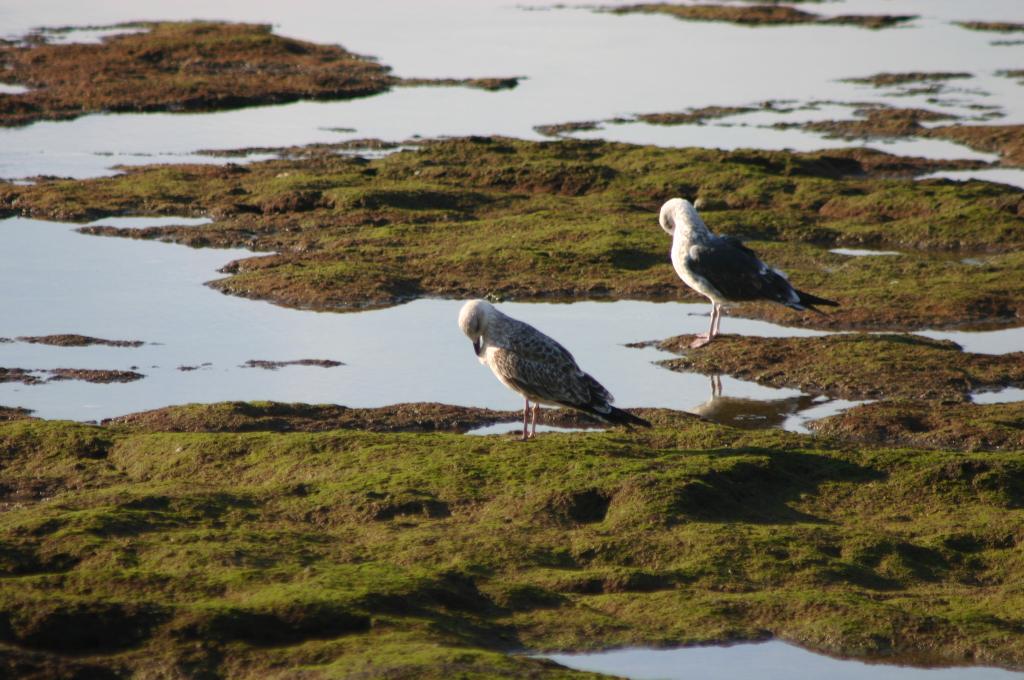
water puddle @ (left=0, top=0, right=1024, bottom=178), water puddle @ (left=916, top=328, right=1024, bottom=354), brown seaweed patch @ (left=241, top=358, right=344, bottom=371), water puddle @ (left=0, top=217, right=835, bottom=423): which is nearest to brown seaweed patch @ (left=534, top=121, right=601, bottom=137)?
water puddle @ (left=0, top=0, right=1024, bottom=178)

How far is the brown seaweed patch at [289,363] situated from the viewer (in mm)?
15523

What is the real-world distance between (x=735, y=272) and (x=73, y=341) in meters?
7.71

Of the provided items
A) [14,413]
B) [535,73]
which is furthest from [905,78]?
[14,413]

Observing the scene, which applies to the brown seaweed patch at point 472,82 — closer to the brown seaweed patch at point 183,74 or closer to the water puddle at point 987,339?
the brown seaweed patch at point 183,74

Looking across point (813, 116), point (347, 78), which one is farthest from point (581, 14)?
point (813, 116)

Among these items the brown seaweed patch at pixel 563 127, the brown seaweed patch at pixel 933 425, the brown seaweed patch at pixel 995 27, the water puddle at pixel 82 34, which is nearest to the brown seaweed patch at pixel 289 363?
the brown seaweed patch at pixel 933 425

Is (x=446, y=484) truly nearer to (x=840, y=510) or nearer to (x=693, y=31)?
(x=840, y=510)

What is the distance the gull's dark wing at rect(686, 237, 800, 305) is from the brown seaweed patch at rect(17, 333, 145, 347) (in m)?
6.62

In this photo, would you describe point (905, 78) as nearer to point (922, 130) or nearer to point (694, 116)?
point (922, 130)

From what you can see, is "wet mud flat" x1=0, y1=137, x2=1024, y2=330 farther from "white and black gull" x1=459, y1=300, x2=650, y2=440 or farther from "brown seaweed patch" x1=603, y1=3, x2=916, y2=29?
"brown seaweed patch" x1=603, y1=3, x2=916, y2=29

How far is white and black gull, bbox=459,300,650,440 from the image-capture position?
11.7m

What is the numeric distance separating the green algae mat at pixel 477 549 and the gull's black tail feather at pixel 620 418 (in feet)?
0.45

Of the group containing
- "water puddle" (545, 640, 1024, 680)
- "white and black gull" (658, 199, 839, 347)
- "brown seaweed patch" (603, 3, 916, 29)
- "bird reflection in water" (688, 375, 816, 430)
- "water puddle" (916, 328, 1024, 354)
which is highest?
"brown seaweed patch" (603, 3, 916, 29)

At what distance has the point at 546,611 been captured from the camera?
8.41 metres
